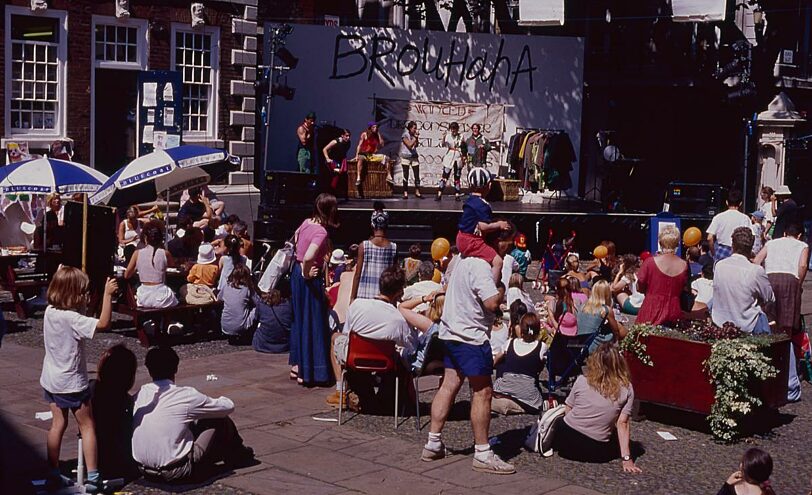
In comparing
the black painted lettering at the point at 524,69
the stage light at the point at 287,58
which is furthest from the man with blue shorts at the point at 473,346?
the black painted lettering at the point at 524,69

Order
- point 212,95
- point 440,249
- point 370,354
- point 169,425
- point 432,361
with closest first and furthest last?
point 169,425 → point 370,354 → point 432,361 → point 440,249 → point 212,95

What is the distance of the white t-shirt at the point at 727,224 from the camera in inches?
607

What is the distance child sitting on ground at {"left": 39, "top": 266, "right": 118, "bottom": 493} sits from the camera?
793 centimetres

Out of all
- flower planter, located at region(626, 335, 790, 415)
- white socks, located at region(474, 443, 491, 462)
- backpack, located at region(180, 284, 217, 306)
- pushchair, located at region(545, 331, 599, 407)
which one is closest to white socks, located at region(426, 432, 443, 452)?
white socks, located at region(474, 443, 491, 462)

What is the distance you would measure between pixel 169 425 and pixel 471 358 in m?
2.26

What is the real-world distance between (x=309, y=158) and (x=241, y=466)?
16072mm

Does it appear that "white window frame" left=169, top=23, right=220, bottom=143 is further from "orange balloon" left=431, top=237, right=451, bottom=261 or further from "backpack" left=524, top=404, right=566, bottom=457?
"backpack" left=524, top=404, right=566, bottom=457

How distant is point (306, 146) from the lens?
24.4m

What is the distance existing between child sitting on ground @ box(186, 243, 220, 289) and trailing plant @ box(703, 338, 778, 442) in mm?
7171

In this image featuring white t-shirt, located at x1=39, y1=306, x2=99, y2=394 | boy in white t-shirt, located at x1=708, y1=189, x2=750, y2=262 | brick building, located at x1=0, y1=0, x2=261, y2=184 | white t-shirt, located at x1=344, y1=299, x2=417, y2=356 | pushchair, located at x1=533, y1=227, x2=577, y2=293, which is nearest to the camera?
white t-shirt, located at x1=39, y1=306, x2=99, y2=394

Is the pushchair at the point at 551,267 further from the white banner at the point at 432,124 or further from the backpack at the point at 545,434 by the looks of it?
the backpack at the point at 545,434

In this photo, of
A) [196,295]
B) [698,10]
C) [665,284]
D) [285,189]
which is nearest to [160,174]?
[196,295]

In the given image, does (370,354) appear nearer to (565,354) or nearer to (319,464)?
(319,464)

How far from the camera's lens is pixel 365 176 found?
25.4m
